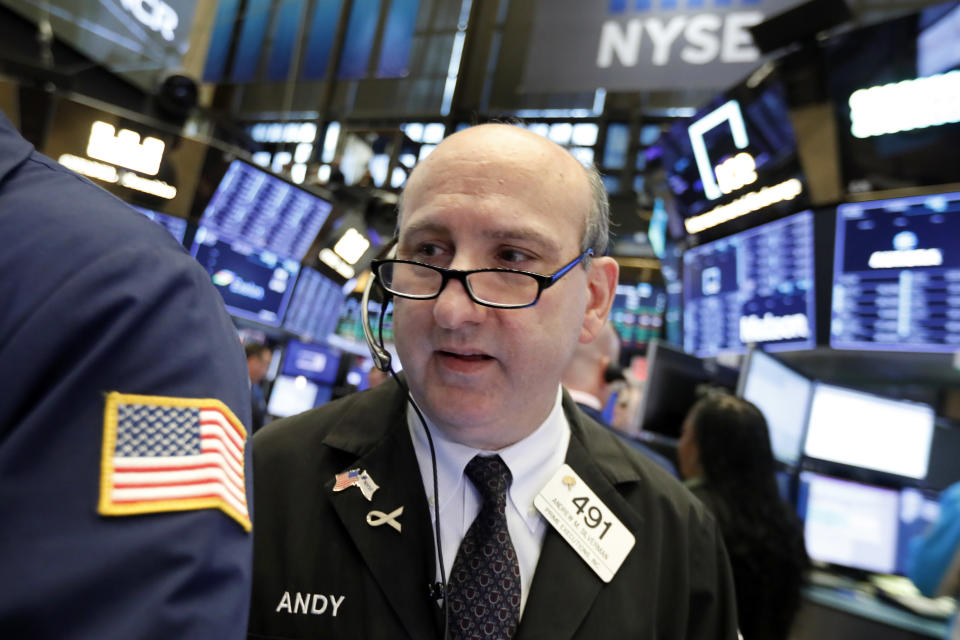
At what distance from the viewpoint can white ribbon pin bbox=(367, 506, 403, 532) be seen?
106 cm

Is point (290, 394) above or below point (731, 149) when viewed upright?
below

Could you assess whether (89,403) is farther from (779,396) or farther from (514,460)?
(779,396)

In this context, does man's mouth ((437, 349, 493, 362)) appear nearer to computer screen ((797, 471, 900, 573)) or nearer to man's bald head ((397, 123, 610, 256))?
man's bald head ((397, 123, 610, 256))

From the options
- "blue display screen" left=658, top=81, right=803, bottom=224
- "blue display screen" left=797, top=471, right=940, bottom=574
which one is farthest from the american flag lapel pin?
"blue display screen" left=797, top=471, right=940, bottom=574

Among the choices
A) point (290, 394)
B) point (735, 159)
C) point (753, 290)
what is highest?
point (735, 159)

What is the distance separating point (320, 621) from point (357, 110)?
988 cm

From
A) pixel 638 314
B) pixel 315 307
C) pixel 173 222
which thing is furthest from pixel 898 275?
pixel 638 314

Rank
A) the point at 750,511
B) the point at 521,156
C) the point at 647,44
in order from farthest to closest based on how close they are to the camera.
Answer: the point at 647,44, the point at 750,511, the point at 521,156

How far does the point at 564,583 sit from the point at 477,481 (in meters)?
0.21

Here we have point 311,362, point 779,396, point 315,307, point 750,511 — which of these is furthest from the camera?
point 311,362

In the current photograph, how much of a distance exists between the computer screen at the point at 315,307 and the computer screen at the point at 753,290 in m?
2.52

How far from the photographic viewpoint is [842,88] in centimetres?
307

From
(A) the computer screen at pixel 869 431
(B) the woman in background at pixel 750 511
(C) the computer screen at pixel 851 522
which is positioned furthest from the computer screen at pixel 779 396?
(B) the woman in background at pixel 750 511

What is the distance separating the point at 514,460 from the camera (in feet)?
3.78
